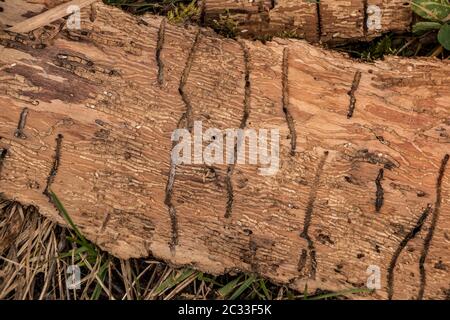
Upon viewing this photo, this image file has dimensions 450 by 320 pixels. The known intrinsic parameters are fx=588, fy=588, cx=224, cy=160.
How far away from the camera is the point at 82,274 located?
8.58 ft

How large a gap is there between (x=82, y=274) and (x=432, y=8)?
1931 millimetres

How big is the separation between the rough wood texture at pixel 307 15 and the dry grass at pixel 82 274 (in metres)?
1.10

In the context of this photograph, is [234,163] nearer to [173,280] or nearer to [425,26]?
[173,280]

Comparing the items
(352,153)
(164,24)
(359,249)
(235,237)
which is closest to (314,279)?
(359,249)

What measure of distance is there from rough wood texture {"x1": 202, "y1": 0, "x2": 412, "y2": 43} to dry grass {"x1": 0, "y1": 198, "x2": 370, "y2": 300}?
43.4 inches

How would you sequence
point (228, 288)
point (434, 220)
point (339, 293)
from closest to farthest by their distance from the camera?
point (434, 220) < point (339, 293) < point (228, 288)

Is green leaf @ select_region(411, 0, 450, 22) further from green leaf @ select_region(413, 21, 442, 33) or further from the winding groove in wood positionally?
the winding groove in wood

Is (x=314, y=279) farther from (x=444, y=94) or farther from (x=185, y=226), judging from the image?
(x=444, y=94)

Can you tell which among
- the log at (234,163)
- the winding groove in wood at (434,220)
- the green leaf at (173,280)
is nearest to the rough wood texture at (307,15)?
the log at (234,163)

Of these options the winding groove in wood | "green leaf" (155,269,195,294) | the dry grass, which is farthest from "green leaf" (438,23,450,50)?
"green leaf" (155,269,195,294)

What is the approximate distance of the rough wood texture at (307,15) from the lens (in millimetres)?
2561

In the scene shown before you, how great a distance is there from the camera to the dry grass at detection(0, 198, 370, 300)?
256 cm

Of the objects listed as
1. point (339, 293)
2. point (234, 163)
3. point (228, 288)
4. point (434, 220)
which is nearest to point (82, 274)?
point (228, 288)
